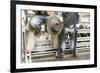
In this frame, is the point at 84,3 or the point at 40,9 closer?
the point at 40,9

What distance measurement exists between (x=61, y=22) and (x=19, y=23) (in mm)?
417

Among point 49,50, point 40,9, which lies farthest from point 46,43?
point 40,9

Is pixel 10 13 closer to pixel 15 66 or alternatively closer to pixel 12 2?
pixel 12 2

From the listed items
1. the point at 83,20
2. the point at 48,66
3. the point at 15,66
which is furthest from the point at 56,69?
the point at 83,20

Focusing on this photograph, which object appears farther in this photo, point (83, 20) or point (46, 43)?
point (83, 20)

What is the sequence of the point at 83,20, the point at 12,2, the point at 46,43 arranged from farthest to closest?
the point at 83,20, the point at 46,43, the point at 12,2

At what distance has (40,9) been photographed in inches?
68.1

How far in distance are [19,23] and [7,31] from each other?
5.1 inches

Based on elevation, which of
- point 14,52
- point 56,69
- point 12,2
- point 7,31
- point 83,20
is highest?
point 12,2

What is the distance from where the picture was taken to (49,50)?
5.80 ft

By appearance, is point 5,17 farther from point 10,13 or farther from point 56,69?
point 56,69

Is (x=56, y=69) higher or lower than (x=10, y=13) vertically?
lower

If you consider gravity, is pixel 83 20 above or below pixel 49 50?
above

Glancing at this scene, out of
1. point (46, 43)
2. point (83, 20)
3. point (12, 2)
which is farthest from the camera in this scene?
point (83, 20)
